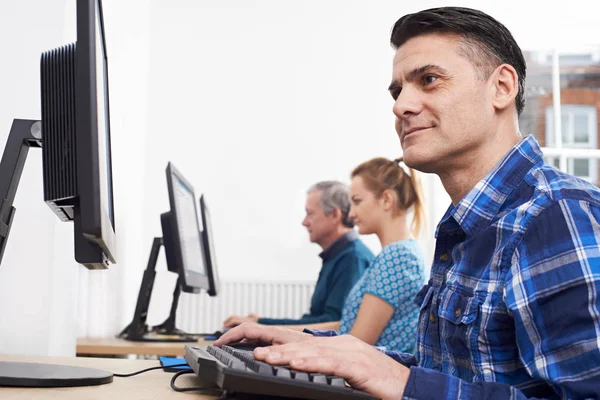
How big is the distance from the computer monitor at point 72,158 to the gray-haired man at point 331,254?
70.8 inches

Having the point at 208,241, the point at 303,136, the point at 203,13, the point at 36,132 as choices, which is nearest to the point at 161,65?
the point at 203,13

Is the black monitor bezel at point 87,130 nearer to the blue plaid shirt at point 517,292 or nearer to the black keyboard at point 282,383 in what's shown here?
the black keyboard at point 282,383

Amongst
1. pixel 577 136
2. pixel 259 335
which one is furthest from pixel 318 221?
pixel 259 335

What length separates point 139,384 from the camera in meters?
1.06

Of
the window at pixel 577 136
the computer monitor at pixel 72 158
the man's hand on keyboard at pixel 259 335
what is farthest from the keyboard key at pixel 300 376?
the window at pixel 577 136

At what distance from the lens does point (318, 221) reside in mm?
3727

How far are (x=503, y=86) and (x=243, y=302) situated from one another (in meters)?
3.39

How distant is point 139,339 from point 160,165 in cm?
225

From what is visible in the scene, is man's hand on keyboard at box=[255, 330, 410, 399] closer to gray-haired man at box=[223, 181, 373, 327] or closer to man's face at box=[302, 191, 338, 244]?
gray-haired man at box=[223, 181, 373, 327]

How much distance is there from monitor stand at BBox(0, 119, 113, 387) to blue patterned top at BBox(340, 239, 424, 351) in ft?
3.93

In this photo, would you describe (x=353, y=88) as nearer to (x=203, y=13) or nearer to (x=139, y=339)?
(x=203, y=13)

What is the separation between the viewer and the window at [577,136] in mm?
4480

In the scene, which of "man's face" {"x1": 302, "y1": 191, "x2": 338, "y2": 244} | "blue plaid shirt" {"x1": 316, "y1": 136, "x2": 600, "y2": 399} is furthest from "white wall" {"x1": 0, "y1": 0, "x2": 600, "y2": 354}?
"blue plaid shirt" {"x1": 316, "y1": 136, "x2": 600, "y2": 399}

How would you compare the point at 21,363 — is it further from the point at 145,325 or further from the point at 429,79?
the point at 145,325
